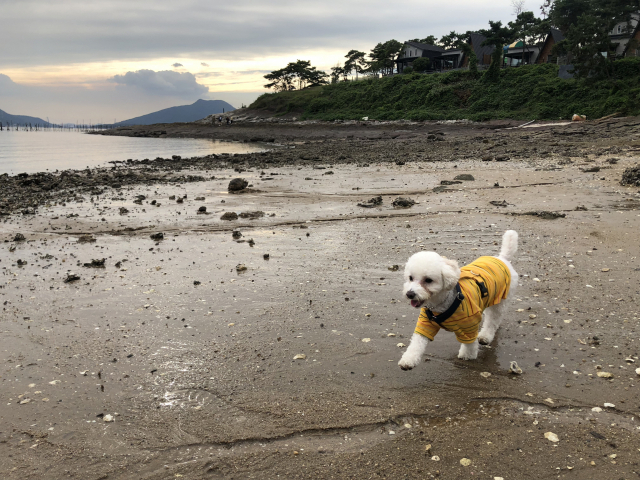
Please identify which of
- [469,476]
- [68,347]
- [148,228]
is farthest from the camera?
[148,228]

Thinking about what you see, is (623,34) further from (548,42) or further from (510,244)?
(510,244)

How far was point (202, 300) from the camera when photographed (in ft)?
20.4

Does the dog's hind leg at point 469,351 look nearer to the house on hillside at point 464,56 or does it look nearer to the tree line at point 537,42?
the tree line at point 537,42

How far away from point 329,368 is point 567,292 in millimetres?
3469

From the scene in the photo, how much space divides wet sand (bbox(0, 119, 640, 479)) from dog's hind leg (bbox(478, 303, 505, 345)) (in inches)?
5.5

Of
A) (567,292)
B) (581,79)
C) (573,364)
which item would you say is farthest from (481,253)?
(581,79)

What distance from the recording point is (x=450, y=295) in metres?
4.18

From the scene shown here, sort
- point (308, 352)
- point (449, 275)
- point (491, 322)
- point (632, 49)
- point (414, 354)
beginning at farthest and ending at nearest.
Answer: point (632, 49)
point (491, 322)
point (308, 352)
point (414, 354)
point (449, 275)

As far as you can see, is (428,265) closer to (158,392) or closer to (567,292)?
(158,392)

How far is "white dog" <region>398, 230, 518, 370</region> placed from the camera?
398cm

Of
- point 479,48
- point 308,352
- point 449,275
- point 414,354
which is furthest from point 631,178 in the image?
point 479,48

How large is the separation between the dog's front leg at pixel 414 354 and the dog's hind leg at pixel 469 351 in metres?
0.60

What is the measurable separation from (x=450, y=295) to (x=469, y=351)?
30.5 inches

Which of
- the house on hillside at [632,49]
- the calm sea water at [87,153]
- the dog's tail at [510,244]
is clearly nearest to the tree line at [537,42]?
the house on hillside at [632,49]
